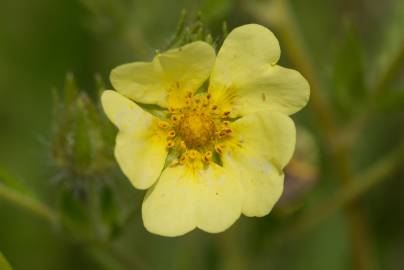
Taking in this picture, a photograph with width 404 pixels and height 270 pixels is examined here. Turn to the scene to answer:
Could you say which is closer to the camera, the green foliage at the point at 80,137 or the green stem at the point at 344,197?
the green foliage at the point at 80,137

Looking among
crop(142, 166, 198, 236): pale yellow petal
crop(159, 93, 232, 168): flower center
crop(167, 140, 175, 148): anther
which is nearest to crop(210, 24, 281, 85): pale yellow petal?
crop(159, 93, 232, 168): flower center

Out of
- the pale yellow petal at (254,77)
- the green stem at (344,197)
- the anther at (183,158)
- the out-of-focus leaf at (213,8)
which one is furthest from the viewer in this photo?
the green stem at (344,197)

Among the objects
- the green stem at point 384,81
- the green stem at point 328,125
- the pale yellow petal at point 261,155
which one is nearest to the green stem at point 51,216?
the pale yellow petal at point 261,155

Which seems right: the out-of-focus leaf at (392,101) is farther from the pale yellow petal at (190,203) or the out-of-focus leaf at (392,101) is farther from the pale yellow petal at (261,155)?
the pale yellow petal at (190,203)

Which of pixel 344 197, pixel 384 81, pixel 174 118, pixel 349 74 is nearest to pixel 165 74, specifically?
pixel 174 118

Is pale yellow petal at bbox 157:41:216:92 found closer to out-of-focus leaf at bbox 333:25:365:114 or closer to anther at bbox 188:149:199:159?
anther at bbox 188:149:199:159

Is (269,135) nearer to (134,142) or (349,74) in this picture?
(134,142)
